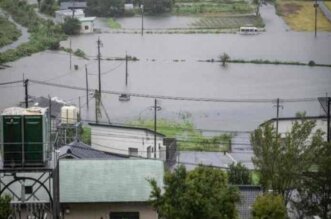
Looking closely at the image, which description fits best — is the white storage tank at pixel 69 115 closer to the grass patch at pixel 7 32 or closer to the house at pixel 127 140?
the house at pixel 127 140

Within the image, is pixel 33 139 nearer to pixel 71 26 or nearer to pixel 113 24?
pixel 71 26

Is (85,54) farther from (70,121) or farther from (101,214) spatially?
(101,214)

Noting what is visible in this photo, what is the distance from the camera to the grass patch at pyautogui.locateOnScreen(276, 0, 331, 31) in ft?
38.7

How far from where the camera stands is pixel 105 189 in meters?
3.53

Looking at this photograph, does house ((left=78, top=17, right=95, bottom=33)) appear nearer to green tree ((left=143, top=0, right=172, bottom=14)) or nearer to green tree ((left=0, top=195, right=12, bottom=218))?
green tree ((left=143, top=0, right=172, bottom=14))

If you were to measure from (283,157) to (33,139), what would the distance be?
1.31 meters

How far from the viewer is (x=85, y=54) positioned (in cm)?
979

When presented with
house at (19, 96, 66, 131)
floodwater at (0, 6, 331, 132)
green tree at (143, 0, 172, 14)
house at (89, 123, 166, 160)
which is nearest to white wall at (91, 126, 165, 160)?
house at (89, 123, 166, 160)

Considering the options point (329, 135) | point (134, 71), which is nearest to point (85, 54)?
point (134, 71)

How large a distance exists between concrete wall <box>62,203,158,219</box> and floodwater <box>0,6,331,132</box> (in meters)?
2.80

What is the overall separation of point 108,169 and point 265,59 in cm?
619

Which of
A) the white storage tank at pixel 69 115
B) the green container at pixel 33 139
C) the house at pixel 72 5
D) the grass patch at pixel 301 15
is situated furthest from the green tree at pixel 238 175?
the house at pixel 72 5

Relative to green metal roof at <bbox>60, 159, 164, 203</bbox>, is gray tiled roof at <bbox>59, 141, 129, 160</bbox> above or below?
above

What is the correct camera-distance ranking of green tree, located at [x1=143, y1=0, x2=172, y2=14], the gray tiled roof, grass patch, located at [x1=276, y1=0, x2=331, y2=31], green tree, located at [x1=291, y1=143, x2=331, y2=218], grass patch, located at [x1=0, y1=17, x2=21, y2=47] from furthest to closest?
green tree, located at [x1=143, y1=0, x2=172, y2=14], grass patch, located at [x1=276, y1=0, x2=331, y2=31], grass patch, located at [x1=0, y1=17, x2=21, y2=47], the gray tiled roof, green tree, located at [x1=291, y1=143, x2=331, y2=218]
